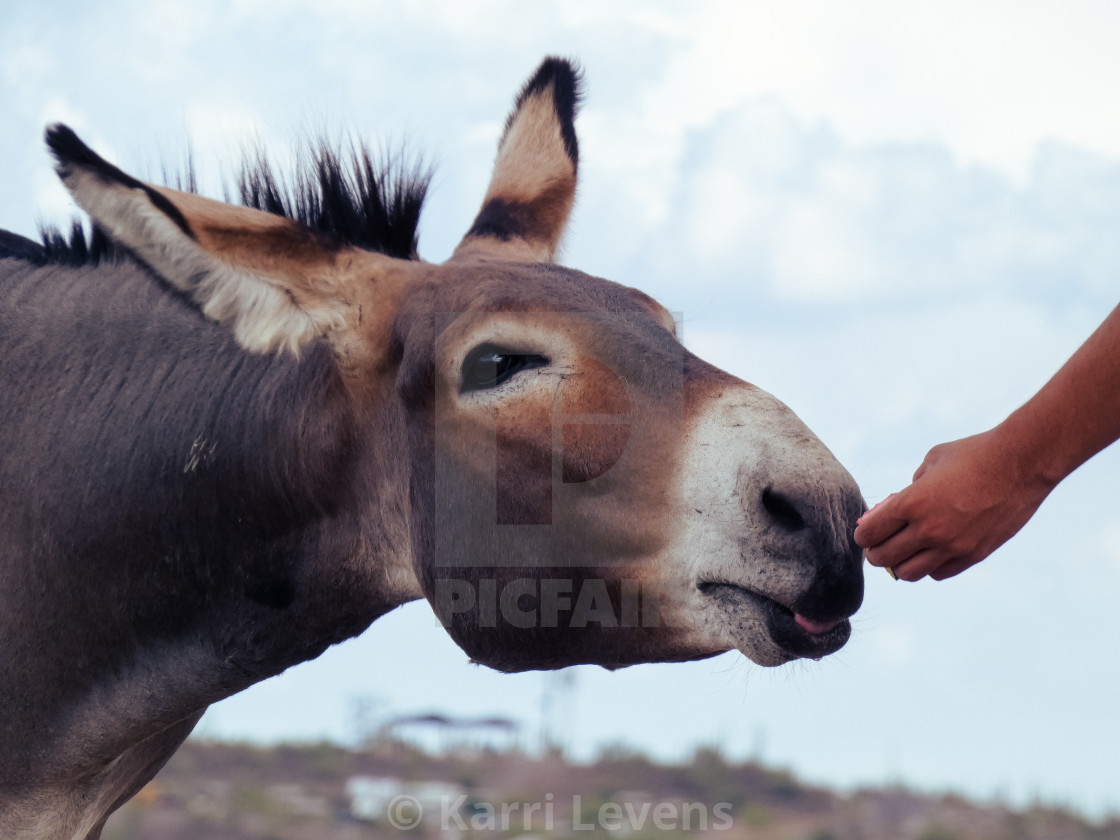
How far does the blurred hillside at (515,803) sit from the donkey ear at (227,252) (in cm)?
1105

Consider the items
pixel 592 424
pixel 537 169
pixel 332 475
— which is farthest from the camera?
pixel 537 169

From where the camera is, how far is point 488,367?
296 cm

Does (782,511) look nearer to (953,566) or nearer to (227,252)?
(953,566)

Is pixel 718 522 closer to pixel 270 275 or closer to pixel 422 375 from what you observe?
pixel 422 375

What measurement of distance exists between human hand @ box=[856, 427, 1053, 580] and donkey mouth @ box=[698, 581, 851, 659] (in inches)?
8.4

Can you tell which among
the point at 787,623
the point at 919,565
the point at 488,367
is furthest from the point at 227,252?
the point at 919,565

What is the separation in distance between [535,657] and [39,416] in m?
1.80

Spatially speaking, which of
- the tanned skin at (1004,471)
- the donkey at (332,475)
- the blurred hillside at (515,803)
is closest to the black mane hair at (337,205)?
the donkey at (332,475)

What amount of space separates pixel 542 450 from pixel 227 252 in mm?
1065

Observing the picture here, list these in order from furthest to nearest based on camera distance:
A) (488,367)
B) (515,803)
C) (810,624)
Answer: (515,803)
(488,367)
(810,624)

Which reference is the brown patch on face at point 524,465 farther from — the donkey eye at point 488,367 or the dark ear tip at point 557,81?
the dark ear tip at point 557,81

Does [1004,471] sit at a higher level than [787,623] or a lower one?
higher

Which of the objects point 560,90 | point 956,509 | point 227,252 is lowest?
point 956,509

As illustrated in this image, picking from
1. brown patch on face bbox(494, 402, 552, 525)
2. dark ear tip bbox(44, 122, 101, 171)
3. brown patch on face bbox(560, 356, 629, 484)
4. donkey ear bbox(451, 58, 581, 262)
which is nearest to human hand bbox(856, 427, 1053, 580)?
brown patch on face bbox(560, 356, 629, 484)
